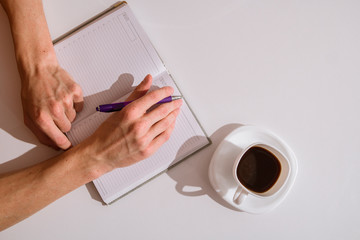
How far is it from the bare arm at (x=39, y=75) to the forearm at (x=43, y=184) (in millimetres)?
67

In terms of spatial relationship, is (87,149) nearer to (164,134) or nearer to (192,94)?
(164,134)

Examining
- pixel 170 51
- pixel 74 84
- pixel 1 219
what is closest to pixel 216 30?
pixel 170 51

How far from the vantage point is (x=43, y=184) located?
730 millimetres

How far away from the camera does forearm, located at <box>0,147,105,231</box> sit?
2.38ft

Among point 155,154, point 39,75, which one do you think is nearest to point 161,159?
point 155,154

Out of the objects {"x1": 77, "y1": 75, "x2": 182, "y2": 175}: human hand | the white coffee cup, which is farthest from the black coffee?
{"x1": 77, "y1": 75, "x2": 182, "y2": 175}: human hand

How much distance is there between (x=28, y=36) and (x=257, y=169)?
0.76 m

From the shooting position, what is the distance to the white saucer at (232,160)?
0.77 metres

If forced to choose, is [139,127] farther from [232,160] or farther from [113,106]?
[232,160]

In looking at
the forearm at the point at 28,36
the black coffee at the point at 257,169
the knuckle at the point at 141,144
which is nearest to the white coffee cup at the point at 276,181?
the black coffee at the point at 257,169

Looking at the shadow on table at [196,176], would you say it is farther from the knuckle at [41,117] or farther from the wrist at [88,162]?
the knuckle at [41,117]

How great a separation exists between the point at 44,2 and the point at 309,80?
856 millimetres

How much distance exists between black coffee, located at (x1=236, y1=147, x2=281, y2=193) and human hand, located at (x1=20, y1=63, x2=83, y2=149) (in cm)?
51

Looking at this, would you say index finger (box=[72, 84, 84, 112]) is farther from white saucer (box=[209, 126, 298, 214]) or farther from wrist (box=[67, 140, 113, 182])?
white saucer (box=[209, 126, 298, 214])
